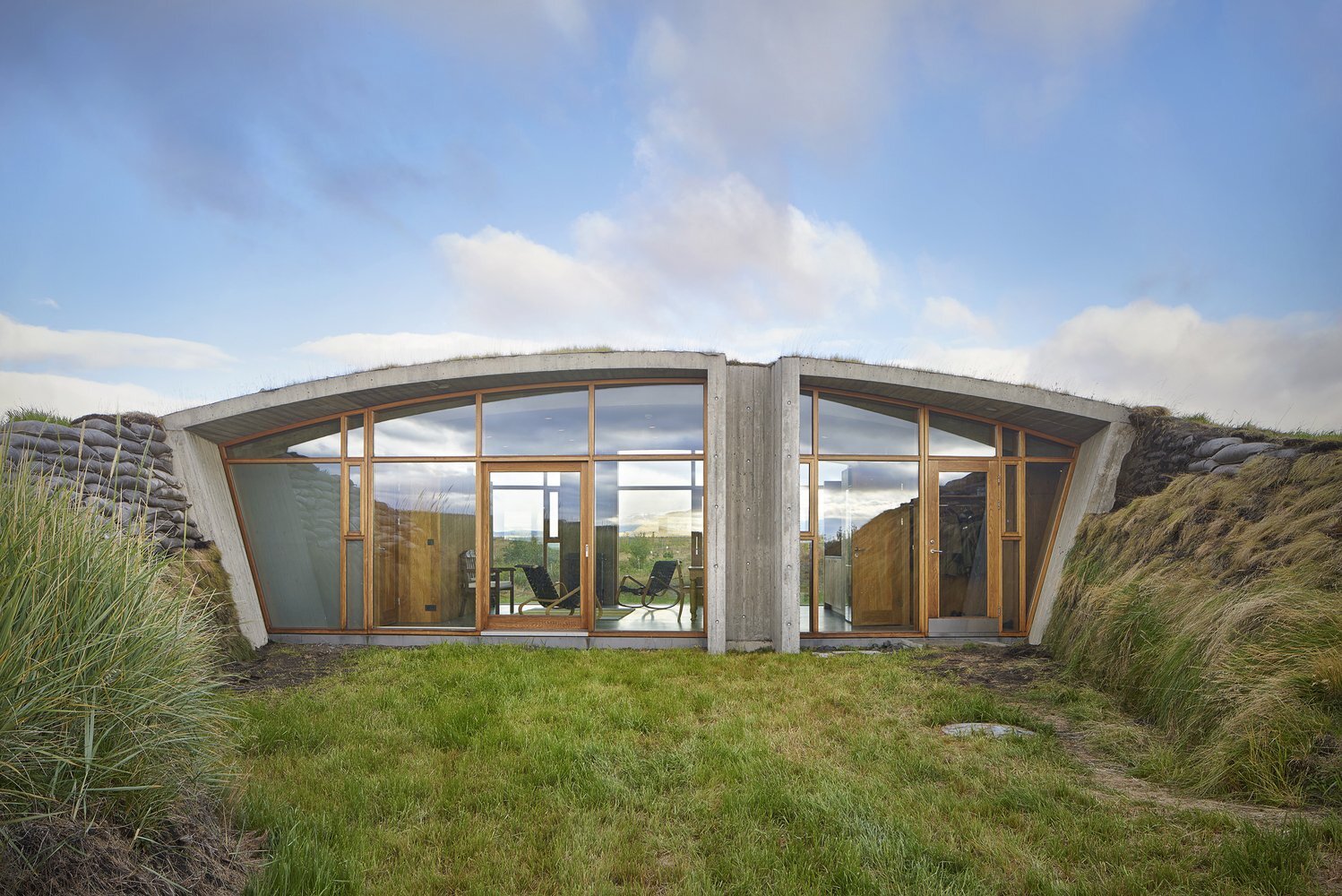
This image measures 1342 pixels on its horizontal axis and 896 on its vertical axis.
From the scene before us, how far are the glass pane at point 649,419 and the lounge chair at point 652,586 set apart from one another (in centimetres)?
154

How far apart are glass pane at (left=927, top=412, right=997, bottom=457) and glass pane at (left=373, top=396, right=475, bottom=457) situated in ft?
20.7

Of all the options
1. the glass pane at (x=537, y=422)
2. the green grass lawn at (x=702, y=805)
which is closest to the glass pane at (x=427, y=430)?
the glass pane at (x=537, y=422)

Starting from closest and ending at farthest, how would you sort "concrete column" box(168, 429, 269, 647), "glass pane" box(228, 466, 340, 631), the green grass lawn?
1. the green grass lawn
2. "concrete column" box(168, 429, 269, 647)
3. "glass pane" box(228, 466, 340, 631)

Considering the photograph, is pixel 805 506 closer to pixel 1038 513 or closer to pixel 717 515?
pixel 717 515

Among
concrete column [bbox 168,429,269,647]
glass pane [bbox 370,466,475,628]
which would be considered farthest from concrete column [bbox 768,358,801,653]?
concrete column [bbox 168,429,269,647]

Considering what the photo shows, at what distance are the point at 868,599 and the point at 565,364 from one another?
509 centimetres

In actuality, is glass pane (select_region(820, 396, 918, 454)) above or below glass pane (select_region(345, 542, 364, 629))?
above

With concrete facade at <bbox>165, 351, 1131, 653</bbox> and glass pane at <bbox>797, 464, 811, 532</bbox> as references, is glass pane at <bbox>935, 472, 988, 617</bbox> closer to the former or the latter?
concrete facade at <bbox>165, 351, 1131, 653</bbox>

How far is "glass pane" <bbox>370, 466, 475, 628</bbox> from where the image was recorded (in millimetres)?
9148

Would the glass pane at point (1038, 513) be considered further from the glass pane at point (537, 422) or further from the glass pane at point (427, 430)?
the glass pane at point (427, 430)

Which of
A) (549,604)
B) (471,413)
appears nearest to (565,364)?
(471,413)

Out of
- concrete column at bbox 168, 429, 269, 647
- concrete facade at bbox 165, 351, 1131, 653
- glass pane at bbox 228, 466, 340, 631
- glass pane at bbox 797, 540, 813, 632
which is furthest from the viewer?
glass pane at bbox 228, 466, 340, 631

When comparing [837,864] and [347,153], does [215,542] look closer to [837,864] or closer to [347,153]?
[347,153]

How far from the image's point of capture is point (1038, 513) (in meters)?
9.44
